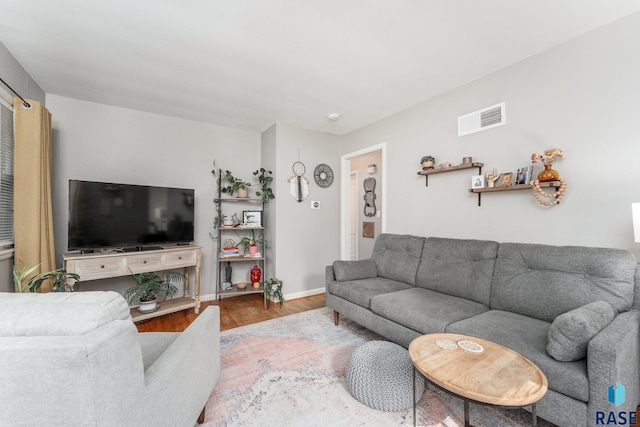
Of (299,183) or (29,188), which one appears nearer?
(29,188)

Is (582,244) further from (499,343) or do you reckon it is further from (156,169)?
(156,169)

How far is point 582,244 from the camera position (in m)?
1.98

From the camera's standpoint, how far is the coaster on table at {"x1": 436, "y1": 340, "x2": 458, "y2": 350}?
1.45 m

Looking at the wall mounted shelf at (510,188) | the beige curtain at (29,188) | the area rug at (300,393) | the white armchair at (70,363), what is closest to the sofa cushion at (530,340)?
the area rug at (300,393)

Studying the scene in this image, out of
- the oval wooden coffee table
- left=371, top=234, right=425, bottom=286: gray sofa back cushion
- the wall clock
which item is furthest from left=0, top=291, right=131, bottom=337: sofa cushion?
the wall clock

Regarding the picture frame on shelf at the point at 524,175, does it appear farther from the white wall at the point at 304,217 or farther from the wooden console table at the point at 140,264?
the wooden console table at the point at 140,264

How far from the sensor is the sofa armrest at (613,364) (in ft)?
3.85

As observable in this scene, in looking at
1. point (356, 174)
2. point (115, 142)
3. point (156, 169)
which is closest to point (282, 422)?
point (156, 169)

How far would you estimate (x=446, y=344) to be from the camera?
1491mm

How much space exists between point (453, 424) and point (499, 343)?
0.52 metres

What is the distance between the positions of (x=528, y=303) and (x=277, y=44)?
104 inches

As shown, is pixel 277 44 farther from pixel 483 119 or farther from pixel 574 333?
pixel 574 333

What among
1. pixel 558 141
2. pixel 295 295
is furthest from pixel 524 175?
pixel 295 295

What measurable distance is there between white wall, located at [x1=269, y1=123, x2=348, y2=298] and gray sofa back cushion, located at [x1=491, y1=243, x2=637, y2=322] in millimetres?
2420
